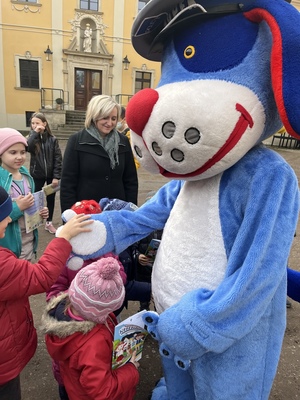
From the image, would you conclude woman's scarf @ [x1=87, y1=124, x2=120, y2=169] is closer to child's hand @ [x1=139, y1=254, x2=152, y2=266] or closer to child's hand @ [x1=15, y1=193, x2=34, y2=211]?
child's hand @ [x1=15, y1=193, x2=34, y2=211]

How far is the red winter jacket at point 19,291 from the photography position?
1.44 metres

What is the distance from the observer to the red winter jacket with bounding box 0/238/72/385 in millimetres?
1441

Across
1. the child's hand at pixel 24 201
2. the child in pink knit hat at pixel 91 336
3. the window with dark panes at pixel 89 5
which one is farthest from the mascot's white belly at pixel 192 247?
the window with dark panes at pixel 89 5

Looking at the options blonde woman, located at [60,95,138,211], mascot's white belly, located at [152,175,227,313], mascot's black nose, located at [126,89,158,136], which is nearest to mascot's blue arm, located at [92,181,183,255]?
mascot's white belly, located at [152,175,227,313]

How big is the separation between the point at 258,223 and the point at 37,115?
414 cm

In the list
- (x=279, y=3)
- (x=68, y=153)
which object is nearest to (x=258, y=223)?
(x=279, y=3)

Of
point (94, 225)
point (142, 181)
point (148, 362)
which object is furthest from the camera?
point (142, 181)

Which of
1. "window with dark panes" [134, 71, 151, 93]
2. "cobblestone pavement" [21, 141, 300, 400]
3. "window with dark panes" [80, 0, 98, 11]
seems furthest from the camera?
"window with dark panes" [134, 71, 151, 93]

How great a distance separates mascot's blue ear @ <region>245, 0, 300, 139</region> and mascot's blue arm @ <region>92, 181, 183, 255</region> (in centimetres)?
68

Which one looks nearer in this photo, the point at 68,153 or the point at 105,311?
the point at 105,311

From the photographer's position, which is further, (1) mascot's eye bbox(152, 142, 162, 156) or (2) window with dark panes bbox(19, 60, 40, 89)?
(2) window with dark panes bbox(19, 60, 40, 89)

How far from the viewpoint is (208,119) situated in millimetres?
992

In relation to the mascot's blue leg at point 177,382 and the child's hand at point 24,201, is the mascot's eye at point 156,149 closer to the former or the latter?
the mascot's blue leg at point 177,382

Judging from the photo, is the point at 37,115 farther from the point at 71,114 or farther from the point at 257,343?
the point at 71,114
